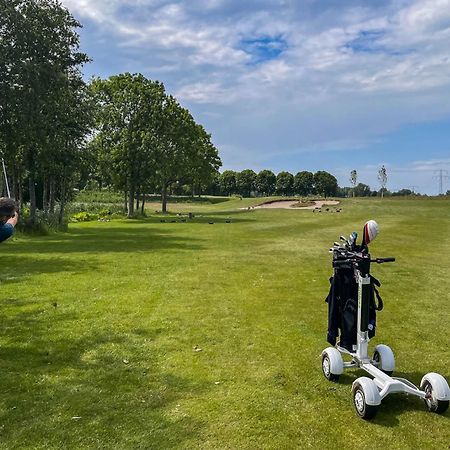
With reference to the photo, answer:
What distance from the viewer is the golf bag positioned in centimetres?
677

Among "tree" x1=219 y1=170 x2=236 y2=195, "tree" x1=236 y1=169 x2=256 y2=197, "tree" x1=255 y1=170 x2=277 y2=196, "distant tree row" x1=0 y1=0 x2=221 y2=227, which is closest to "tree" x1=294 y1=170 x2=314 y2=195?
"tree" x1=255 y1=170 x2=277 y2=196

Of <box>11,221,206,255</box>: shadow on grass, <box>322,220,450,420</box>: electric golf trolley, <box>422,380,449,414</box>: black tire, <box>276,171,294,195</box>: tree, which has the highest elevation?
<box>276,171,294,195</box>: tree

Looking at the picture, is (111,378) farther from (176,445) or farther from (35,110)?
(35,110)

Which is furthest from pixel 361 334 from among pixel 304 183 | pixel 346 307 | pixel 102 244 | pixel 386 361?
pixel 304 183

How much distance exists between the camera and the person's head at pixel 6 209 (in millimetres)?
6103

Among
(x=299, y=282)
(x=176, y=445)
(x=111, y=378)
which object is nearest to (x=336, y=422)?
(x=176, y=445)

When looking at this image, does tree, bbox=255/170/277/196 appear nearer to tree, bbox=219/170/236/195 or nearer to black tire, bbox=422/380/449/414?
tree, bbox=219/170/236/195

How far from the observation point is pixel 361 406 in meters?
5.62

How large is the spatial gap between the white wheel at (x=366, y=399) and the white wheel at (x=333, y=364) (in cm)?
80

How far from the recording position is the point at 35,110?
82.3 feet

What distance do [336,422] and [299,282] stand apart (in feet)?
28.1

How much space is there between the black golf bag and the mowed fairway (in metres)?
0.62

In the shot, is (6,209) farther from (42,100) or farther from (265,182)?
(265,182)

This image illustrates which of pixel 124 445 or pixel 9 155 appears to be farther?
pixel 9 155
